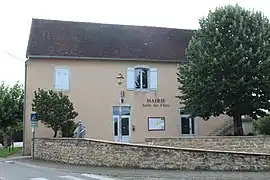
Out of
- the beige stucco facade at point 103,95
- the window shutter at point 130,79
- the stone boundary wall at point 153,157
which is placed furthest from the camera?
the window shutter at point 130,79

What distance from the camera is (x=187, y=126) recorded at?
33188mm

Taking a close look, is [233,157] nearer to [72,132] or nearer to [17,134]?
[72,132]

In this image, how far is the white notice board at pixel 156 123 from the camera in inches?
1268

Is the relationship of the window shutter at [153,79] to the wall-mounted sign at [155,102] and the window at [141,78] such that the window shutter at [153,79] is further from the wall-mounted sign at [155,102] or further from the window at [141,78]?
the wall-mounted sign at [155,102]

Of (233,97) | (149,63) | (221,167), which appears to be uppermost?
(149,63)

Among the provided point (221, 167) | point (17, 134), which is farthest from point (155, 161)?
point (17, 134)

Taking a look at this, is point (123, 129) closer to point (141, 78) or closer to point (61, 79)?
point (141, 78)

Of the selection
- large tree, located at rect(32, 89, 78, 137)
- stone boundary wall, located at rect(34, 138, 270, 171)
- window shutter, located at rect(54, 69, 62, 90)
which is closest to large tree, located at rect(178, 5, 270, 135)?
large tree, located at rect(32, 89, 78, 137)

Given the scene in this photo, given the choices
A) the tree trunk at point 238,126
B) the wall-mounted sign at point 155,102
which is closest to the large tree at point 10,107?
the wall-mounted sign at point 155,102

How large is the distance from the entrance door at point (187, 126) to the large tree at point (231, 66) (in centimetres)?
564

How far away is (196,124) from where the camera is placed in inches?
1315

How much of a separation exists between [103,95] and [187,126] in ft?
21.8

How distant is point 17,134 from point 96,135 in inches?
990

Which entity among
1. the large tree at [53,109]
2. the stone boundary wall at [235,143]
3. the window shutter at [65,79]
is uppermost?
the window shutter at [65,79]
